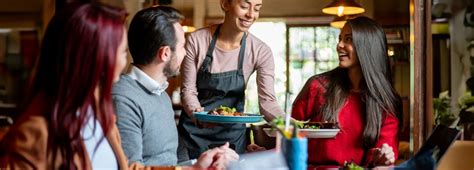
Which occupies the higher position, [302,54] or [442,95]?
[302,54]

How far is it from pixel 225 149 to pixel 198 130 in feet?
3.40

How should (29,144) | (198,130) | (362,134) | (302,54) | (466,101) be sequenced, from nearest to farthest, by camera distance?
1. (29,144)
2. (362,134)
3. (198,130)
4. (466,101)
5. (302,54)

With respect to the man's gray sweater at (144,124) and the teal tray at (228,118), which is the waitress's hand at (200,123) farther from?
the man's gray sweater at (144,124)

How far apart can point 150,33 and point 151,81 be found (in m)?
0.16

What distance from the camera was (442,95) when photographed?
3.60 meters

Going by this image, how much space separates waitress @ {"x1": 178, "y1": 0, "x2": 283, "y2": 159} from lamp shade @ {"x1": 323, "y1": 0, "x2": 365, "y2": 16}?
0.64m

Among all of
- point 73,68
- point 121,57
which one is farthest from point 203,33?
point 73,68

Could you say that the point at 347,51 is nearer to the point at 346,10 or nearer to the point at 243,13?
the point at 243,13

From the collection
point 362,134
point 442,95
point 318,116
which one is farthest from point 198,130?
point 442,95

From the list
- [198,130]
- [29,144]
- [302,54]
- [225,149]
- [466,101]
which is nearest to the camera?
[29,144]

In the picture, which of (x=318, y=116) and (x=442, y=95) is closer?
(x=318, y=116)

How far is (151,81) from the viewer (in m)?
2.12

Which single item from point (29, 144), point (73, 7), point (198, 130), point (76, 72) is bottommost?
point (198, 130)

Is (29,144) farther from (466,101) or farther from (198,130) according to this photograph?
(466,101)
